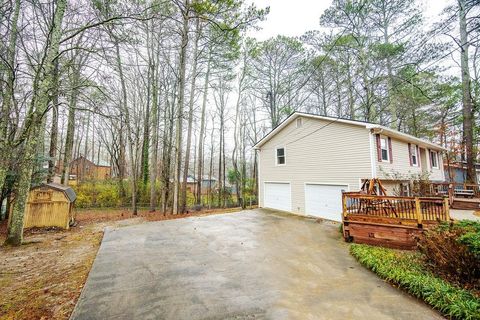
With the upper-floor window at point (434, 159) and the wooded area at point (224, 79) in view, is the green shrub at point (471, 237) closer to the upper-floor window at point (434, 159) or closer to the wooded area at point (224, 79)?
the wooded area at point (224, 79)

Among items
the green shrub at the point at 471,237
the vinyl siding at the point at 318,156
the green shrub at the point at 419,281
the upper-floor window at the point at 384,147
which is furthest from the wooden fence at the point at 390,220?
the upper-floor window at the point at 384,147

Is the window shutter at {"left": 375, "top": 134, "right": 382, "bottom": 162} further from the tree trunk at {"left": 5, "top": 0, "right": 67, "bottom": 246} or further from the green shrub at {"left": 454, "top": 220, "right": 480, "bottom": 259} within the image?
the tree trunk at {"left": 5, "top": 0, "right": 67, "bottom": 246}

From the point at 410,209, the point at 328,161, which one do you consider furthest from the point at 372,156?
the point at 410,209

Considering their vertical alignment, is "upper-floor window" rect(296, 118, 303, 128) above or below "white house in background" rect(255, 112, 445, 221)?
above

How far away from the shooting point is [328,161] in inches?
386

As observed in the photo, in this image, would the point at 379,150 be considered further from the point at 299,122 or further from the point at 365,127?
the point at 299,122

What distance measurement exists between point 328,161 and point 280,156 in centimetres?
323

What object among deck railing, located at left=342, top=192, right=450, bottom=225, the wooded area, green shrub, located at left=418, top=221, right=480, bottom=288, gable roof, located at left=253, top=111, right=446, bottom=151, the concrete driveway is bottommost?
the concrete driveway

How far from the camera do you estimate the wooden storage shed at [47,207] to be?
884 centimetres

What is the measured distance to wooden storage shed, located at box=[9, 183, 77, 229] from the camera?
8.84 metres

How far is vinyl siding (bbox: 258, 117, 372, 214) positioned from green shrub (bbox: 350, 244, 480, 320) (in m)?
4.17

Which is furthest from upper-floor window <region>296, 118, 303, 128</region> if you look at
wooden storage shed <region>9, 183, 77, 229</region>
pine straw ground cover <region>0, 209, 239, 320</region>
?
wooden storage shed <region>9, 183, 77, 229</region>

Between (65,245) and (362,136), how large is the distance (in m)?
11.4

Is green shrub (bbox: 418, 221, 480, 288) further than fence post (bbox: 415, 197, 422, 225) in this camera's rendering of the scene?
No
